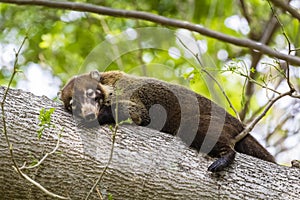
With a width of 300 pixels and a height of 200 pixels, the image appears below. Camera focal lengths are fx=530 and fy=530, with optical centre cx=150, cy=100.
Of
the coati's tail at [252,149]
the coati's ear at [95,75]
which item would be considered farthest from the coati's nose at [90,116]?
the coati's tail at [252,149]

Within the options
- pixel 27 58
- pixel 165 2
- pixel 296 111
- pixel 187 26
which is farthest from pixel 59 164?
pixel 165 2

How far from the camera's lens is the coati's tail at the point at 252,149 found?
5.32 metres

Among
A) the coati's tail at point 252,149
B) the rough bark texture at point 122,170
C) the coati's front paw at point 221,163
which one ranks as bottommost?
the rough bark texture at point 122,170

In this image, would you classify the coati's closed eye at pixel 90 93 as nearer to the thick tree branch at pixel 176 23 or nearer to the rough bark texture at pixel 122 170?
the rough bark texture at pixel 122 170

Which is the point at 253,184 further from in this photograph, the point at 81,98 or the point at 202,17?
the point at 202,17

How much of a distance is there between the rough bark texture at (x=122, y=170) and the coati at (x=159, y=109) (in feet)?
1.07

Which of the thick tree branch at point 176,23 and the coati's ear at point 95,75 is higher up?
the thick tree branch at point 176,23

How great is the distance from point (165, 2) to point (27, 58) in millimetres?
2768

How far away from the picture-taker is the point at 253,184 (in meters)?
4.34

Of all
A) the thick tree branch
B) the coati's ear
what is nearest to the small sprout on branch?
the thick tree branch

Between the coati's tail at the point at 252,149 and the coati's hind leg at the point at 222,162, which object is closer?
the coati's hind leg at the point at 222,162

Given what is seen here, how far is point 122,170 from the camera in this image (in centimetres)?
423

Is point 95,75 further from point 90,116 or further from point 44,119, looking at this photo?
point 44,119

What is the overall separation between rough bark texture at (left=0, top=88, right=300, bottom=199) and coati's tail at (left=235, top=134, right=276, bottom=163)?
2.32 feet
